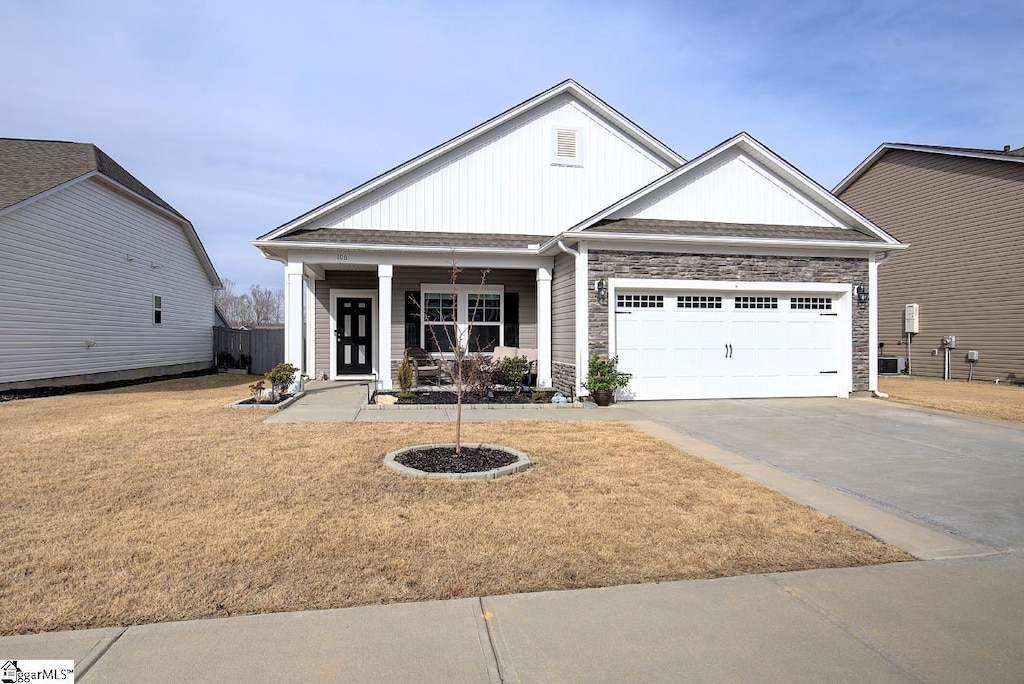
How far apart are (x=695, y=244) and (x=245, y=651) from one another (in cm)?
1134

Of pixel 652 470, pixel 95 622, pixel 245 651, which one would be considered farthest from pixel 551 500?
pixel 95 622

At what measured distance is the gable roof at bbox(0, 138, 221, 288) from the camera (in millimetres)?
13949

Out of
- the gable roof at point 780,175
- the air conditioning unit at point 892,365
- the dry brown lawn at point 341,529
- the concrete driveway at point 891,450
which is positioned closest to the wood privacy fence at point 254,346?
the gable roof at point 780,175

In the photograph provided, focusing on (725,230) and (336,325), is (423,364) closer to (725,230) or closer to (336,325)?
(336,325)

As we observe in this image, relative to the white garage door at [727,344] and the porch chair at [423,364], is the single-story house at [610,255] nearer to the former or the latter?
the white garage door at [727,344]

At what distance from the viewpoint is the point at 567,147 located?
1559cm

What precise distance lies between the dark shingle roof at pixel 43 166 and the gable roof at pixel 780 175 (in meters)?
13.3

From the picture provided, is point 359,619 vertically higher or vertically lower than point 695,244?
lower

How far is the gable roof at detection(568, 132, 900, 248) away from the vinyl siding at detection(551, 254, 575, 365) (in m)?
1.56

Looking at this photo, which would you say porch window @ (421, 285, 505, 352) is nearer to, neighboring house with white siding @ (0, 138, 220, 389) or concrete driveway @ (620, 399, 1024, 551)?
concrete driveway @ (620, 399, 1024, 551)

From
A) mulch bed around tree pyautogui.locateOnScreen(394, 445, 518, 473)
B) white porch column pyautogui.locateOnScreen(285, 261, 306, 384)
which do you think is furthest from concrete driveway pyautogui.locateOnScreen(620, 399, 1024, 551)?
white porch column pyautogui.locateOnScreen(285, 261, 306, 384)

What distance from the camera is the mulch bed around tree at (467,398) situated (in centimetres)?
1188

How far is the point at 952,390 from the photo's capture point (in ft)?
51.2

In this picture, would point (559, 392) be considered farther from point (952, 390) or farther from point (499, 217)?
point (952, 390)
